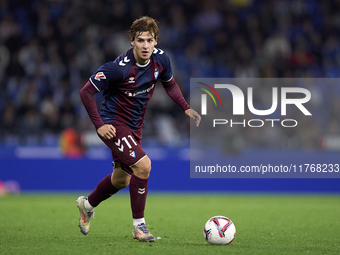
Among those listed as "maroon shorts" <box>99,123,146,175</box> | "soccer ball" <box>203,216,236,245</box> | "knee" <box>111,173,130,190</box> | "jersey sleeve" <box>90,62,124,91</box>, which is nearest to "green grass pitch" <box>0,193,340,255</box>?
"soccer ball" <box>203,216,236,245</box>

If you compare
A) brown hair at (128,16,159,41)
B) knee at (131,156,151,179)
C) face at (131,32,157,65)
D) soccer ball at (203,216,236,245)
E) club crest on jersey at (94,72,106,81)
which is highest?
brown hair at (128,16,159,41)

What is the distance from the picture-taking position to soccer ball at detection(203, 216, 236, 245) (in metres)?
5.73

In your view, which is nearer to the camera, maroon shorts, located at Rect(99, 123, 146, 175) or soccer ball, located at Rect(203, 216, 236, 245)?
soccer ball, located at Rect(203, 216, 236, 245)

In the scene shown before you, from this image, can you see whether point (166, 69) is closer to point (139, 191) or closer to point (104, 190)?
point (139, 191)

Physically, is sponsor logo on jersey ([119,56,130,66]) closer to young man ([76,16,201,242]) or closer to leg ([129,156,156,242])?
young man ([76,16,201,242])

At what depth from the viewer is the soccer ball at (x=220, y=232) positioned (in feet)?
18.8

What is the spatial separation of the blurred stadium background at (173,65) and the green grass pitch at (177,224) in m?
0.69

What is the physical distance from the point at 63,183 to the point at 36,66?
3.47 metres

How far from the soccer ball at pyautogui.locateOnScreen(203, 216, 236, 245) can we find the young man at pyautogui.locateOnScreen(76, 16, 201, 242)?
1.97 feet

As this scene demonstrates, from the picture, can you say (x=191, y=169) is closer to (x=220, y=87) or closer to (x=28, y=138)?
(x=220, y=87)

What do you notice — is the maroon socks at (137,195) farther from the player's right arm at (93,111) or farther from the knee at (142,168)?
the player's right arm at (93,111)
